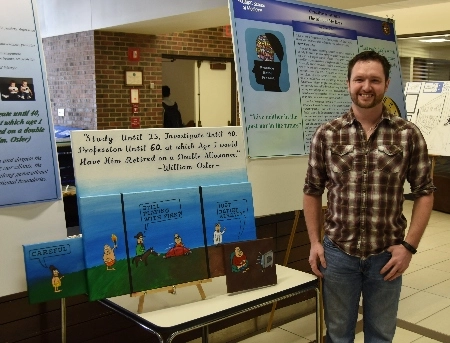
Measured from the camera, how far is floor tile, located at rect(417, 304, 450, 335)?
3178mm

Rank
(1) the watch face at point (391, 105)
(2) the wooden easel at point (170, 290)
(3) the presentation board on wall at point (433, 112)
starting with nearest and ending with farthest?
(2) the wooden easel at point (170, 290) < (1) the watch face at point (391, 105) < (3) the presentation board on wall at point (433, 112)

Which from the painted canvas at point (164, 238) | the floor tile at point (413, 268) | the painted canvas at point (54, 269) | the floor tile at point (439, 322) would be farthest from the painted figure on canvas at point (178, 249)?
the floor tile at point (413, 268)

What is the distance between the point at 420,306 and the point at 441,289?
0.47 metres

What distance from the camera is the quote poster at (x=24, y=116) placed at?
1609 mm

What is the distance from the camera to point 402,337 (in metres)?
3.04

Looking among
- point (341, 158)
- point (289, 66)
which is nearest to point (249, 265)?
point (341, 158)

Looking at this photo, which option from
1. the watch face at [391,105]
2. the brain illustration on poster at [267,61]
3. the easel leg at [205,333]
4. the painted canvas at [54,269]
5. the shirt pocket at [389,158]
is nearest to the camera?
the painted canvas at [54,269]

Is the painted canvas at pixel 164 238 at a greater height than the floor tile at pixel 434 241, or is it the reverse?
the painted canvas at pixel 164 238

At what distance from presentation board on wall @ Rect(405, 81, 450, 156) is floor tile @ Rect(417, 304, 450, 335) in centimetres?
247

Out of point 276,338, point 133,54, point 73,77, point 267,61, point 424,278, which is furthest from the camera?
point 73,77

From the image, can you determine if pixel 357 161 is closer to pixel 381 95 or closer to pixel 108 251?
pixel 381 95

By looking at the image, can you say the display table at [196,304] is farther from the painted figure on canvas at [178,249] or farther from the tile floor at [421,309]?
the tile floor at [421,309]

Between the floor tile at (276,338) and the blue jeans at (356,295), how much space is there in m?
0.97

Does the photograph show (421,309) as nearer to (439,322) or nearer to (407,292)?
(439,322)
